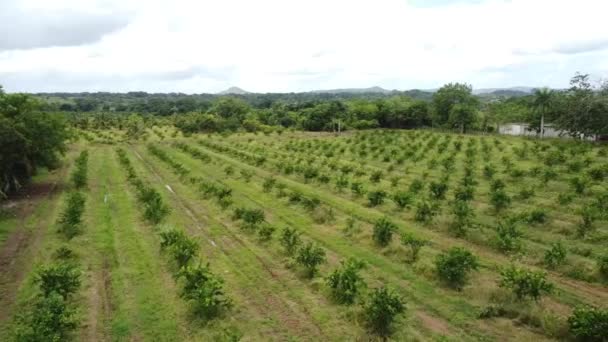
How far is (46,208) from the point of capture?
23.0m

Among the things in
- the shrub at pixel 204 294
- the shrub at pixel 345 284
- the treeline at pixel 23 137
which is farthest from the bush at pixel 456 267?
the treeline at pixel 23 137

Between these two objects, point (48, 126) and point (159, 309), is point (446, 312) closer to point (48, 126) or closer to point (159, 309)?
point (159, 309)

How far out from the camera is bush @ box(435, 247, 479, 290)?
12609 mm

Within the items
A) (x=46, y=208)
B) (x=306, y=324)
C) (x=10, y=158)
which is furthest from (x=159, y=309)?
(x=10, y=158)

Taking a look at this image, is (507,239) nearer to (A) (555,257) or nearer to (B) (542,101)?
(A) (555,257)

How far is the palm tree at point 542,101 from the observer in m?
54.0

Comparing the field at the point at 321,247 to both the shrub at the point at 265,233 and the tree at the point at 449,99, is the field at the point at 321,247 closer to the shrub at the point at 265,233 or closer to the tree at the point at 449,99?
the shrub at the point at 265,233

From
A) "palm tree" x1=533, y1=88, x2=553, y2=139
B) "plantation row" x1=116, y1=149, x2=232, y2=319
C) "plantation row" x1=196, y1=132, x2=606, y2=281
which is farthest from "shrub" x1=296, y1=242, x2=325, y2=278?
"palm tree" x1=533, y1=88, x2=553, y2=139

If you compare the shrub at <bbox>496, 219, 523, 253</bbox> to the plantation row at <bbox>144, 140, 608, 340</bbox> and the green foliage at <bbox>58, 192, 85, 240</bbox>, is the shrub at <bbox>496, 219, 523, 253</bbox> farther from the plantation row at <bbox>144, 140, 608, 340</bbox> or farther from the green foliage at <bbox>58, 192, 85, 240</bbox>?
the green foliage at <bbox>58, 192, 85, 240</bbox>

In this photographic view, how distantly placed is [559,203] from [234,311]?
16.8 metres

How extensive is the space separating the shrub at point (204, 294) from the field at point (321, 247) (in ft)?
0.59

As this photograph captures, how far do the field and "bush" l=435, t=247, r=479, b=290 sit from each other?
18 centimetres

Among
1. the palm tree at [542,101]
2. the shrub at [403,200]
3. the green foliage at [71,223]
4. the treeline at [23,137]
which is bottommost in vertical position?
the green foliage at [71,223]

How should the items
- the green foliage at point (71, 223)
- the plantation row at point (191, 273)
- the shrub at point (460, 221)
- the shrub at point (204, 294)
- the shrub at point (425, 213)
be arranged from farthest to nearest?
the shrub at point (425, 213) → the green foliage at point (71, 223) → the shrub at point (460, 221) → the plantation row at point (191, 273) → the shrub at point (204, 294)
